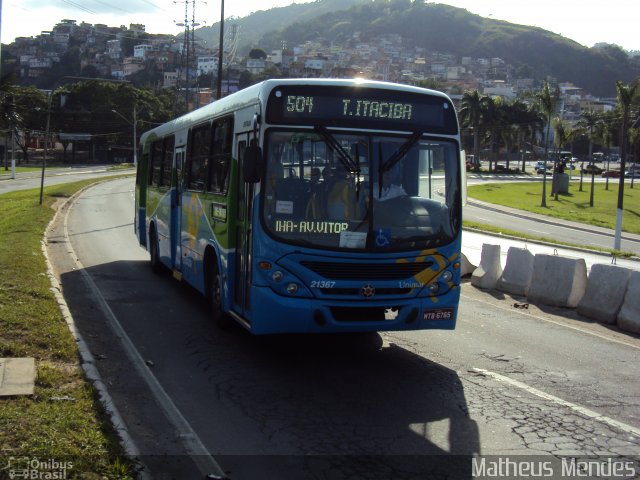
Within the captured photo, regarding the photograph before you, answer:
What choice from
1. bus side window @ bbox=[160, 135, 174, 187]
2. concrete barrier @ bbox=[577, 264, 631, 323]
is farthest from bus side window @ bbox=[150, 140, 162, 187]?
concrete barrier @ bbox=[577, 264, 631, 323]

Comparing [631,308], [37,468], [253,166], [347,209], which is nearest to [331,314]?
[347,209]

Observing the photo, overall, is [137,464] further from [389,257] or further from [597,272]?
[597,272]

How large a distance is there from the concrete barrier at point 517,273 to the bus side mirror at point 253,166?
7.58m

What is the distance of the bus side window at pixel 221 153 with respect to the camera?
934 cm

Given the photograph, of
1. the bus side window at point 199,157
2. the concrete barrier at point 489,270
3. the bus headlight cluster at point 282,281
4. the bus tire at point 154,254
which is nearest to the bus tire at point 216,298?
the bus side window at point 199,157

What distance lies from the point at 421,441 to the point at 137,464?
2.31 metres

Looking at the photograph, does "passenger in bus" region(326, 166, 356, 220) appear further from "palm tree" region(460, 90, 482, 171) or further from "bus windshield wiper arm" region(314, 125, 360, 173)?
"palm tree" region(460, 90, 482, 171)

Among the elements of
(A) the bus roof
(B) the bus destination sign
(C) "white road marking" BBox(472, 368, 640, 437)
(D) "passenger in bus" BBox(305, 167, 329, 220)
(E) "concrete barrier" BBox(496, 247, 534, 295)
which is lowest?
(C) "white road marking" BBox(472, 368, 640, 437)

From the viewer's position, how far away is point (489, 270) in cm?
1455

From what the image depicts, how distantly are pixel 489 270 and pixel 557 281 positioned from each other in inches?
79.5

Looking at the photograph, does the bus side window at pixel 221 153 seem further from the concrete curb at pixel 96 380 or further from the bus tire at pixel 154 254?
the bus tire at pixel 154 254

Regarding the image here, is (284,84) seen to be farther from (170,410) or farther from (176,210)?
(176,210)

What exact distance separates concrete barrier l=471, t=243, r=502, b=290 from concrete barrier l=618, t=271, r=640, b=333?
353 cm

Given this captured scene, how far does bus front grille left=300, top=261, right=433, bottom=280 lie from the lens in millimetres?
7688
